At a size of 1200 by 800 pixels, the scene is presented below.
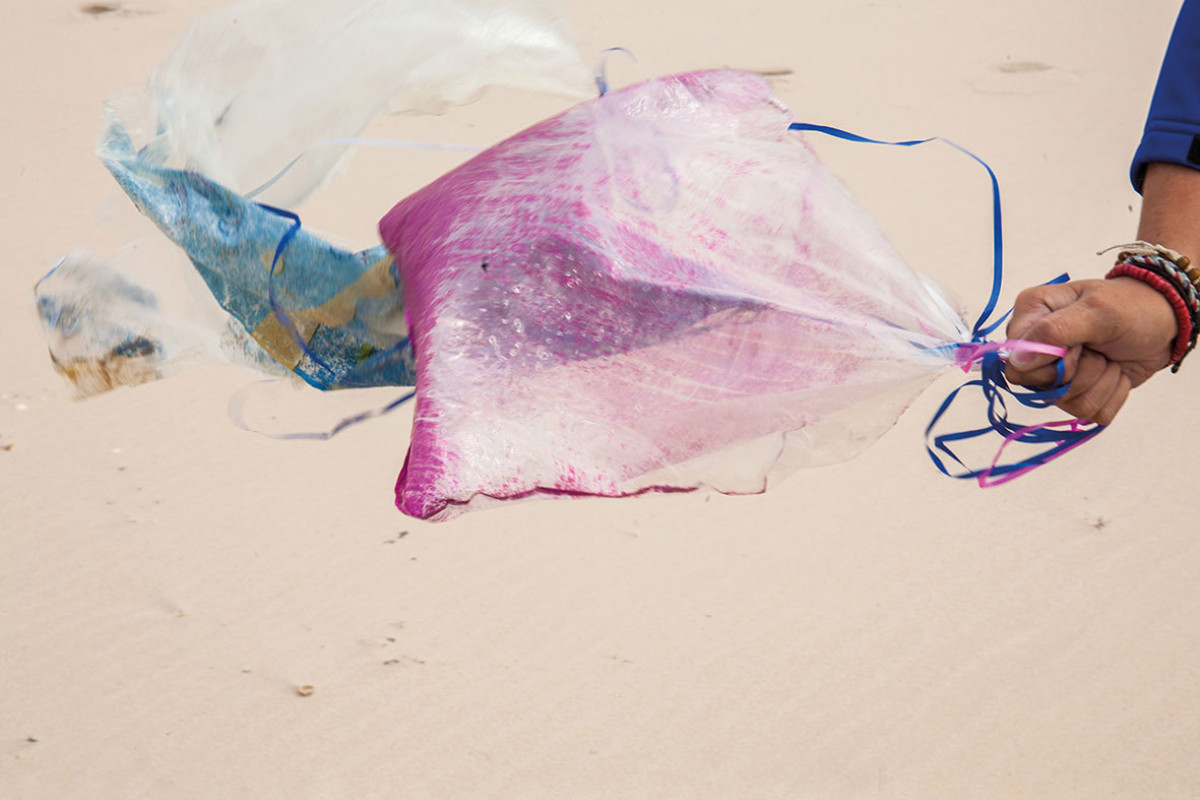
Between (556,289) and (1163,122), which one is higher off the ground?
(1163,122)

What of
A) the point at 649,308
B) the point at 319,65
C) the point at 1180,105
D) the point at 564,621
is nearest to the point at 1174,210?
the point at 1180,105

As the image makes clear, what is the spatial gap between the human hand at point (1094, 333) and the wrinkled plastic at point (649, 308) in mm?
104

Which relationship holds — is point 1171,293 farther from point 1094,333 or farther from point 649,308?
point 649,308

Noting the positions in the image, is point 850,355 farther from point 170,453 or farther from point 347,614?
point 170,453

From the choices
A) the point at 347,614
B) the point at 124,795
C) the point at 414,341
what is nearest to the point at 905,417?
the point at 347,614

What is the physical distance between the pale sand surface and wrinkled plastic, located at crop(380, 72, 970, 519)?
0.51 metres

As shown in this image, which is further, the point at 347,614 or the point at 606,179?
the point at 347,614

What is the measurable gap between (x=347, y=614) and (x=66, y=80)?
1.72 meters

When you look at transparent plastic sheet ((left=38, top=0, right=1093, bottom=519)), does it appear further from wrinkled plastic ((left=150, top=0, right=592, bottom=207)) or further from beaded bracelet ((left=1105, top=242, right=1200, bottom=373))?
beaded bracelet ((left=1105, top=242, right=1200, bottom=373))

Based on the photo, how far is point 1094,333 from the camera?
2.46 ft

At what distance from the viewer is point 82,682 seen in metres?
1.30

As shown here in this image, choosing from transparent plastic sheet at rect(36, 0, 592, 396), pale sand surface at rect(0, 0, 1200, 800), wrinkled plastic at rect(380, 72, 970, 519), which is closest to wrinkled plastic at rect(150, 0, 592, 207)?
transparent plastic sheet at rect(36, 0, 592, 396)

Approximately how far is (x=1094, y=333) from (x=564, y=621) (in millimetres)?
860

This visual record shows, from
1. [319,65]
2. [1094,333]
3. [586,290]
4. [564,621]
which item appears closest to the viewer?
[1094,333]
